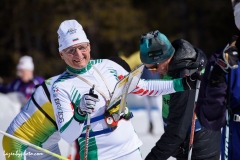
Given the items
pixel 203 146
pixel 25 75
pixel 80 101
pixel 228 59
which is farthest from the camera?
pixel 25 75

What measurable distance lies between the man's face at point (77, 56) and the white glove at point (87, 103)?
1.35 ft

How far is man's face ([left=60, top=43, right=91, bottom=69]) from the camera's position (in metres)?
4.25

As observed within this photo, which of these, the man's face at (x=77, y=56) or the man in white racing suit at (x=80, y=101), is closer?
the man in white racing suit at (x=80, y=101)

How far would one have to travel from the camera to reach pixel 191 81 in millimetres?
4395

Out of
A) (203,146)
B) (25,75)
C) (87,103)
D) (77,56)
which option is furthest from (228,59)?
(25,75)

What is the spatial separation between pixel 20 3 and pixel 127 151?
78.5 ft

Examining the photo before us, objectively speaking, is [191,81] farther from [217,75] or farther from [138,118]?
[138,118]

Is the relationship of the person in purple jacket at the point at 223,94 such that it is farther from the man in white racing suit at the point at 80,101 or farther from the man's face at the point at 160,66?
the man's face at the point at 160,66

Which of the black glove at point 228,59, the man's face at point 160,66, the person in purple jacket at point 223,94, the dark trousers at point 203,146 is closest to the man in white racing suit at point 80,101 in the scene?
the man's face at point 160,66

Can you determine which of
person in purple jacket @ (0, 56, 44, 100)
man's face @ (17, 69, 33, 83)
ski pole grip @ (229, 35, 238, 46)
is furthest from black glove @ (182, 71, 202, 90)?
man's face @ (17, 69, 33, 83)

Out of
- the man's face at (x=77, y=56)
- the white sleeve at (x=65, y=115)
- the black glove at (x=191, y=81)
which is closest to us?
the white sleeve at (x=65, y=115)

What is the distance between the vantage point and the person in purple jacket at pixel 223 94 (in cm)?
301

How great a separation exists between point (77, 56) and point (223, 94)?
1476 millimetres

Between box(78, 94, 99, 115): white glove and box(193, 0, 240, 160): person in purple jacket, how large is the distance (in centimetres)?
89
